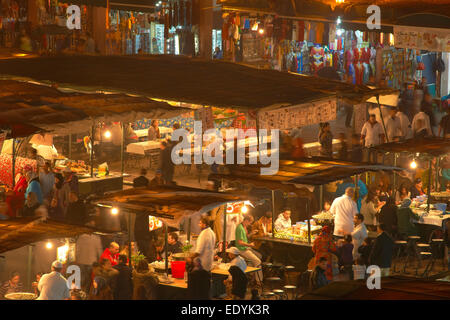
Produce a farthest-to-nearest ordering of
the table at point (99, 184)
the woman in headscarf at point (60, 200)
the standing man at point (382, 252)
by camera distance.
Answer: the table at point (99, 184), the woman in headscarf at point (60, 200), the standing man at point (382, 252)

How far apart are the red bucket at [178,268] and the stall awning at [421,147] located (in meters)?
5.66

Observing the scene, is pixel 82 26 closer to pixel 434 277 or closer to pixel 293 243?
pixel 293 243

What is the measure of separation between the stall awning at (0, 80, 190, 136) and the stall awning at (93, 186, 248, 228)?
1.44 meters

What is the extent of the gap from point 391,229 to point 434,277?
5.40 feet

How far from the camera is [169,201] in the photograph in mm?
13977

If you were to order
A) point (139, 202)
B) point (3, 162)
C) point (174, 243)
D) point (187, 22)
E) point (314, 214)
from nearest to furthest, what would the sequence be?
point (139, 202) → point (174, 243) → point (314, 214) → point (3, 162) → point (187, 22)

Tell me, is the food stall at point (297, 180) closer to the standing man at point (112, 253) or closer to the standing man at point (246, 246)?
the standing man at point (246, 246)

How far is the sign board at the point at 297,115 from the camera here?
53.3ft

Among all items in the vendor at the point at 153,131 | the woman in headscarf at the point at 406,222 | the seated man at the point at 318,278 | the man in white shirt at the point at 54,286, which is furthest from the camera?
the vendor at the point at 153,131

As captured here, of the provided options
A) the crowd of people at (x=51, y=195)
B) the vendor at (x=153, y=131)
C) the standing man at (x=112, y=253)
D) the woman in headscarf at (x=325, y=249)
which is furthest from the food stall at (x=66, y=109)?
the vendor at (x=153, y=131)

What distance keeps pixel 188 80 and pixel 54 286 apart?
7.20 meters

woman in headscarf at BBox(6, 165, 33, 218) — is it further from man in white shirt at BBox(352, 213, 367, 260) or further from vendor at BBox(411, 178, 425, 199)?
vendor at BBox(411, 178, 425, 199)

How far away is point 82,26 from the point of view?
89.7ft
